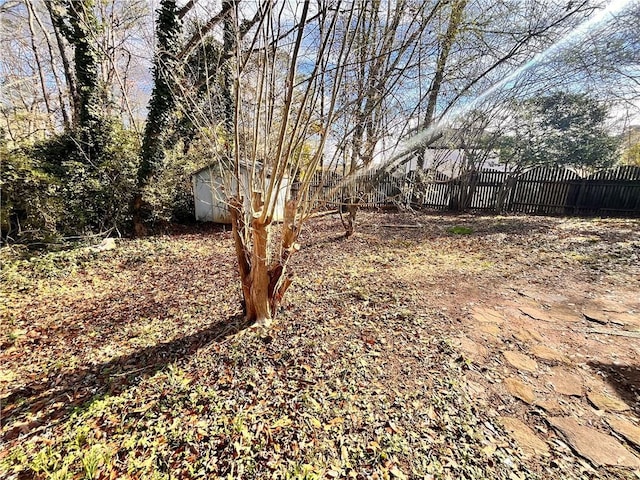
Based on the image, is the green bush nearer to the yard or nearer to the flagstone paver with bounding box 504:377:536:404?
the yard

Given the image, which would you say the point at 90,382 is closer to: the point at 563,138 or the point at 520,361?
the point at 520,361

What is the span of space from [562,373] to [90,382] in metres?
3.66

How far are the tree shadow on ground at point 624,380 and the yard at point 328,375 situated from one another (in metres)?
0.01

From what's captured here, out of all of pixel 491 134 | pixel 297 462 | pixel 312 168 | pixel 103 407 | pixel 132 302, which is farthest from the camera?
pixel 491 134

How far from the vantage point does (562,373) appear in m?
2.05

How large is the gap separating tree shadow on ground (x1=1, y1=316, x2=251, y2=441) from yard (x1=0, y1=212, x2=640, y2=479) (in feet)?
0.04

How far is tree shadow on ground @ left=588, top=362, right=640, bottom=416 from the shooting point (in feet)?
5.92

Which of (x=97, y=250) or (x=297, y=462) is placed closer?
(x=297, y=462)

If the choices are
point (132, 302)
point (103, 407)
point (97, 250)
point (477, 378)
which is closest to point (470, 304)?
point (477, 378)

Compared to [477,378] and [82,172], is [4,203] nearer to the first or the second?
[82,172]

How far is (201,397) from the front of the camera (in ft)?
5.94

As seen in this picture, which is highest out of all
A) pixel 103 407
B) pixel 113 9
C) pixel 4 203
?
pixel 113 9

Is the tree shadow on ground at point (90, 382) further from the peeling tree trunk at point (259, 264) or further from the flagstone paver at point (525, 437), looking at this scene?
the flagstone paver at point (525, 437)

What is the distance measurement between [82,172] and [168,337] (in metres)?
4.81
